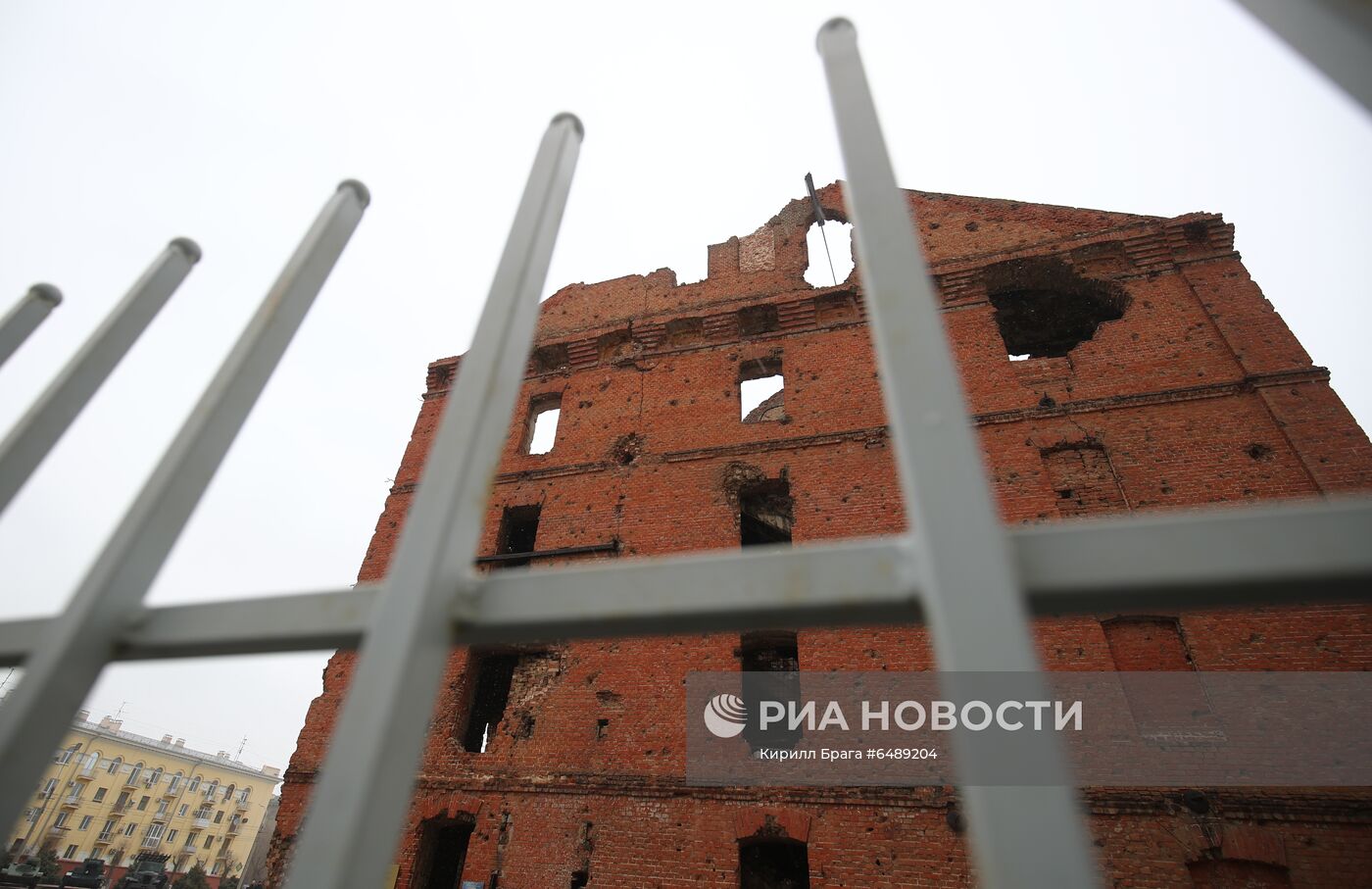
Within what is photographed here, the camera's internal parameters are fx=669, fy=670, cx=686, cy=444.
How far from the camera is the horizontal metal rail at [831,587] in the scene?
3.03ft

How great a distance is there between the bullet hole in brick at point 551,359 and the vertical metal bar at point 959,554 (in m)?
12.3

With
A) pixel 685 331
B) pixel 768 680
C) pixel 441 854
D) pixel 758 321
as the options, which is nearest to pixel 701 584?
pixel 768 680

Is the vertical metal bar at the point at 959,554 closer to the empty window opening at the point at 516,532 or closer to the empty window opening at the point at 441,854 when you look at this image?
the empty window opening at the point at 441,854

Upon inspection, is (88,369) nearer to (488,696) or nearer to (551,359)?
(488,696)

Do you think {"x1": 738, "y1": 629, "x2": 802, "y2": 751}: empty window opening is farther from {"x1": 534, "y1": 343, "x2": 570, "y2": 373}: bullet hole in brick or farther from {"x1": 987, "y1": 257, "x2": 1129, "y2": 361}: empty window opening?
{"x1": 534, "y1": 343, "x2": 570, "y2": 373}: bullet hole in brick

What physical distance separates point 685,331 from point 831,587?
11886 mm

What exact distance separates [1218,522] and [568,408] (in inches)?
469

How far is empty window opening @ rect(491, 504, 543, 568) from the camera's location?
11031 millimetres

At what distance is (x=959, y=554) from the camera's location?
0.94m

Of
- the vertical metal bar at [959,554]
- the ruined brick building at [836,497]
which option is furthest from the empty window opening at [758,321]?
the vertical metal bar at [959,554]

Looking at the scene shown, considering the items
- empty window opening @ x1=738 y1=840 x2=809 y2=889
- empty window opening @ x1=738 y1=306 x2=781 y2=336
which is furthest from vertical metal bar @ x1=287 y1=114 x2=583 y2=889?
empty window opening @ x1=738 y1=306 x2=781 y2=336

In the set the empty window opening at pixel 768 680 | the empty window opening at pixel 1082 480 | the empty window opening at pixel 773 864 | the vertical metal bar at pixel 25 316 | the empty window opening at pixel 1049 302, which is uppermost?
the empty window opening at pixel 1049 302

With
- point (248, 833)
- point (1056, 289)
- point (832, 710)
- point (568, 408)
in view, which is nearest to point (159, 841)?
point (248, 833)

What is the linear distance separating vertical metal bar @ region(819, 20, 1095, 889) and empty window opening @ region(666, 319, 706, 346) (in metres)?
11.4
